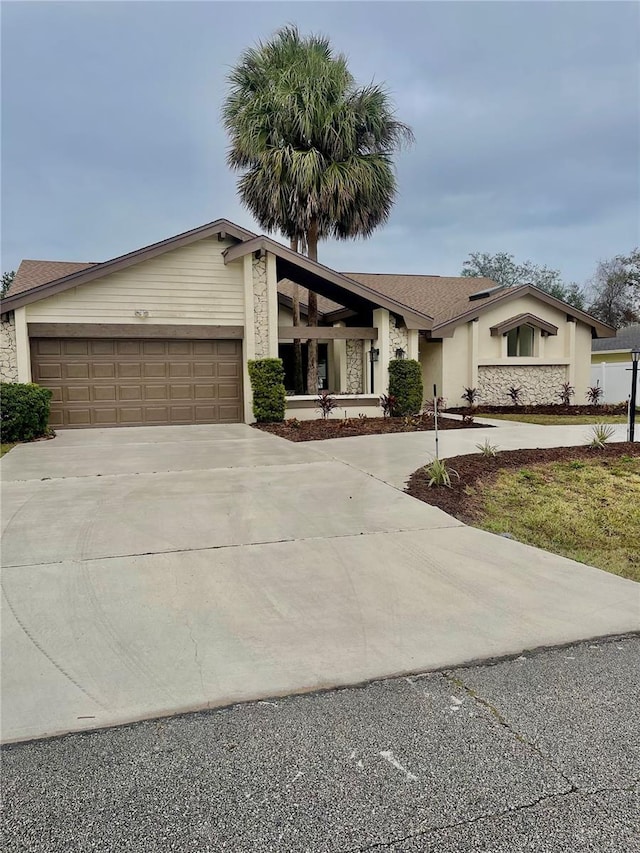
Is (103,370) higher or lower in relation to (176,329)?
lower

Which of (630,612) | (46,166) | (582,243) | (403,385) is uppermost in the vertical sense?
(582,243)

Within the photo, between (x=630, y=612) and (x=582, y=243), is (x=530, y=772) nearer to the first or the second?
(x=630, y=612)

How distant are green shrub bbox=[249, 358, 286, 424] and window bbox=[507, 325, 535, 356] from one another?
411 inches

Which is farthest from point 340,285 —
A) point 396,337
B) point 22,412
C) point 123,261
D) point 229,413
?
point 22,412

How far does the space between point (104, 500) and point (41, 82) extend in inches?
509

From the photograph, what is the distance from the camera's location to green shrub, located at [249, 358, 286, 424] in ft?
48.9

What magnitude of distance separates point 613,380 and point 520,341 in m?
3.65

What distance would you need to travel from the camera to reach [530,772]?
89.4 inches

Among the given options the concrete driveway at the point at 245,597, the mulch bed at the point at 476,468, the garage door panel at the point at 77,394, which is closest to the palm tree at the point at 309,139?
the garage door panel at the point at 77,394

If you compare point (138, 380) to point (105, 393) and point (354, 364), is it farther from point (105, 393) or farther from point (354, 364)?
point (354, 364)

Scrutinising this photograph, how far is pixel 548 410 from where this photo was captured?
18.8 m

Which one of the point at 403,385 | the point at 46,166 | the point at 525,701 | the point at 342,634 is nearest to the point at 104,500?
the point at 342,634

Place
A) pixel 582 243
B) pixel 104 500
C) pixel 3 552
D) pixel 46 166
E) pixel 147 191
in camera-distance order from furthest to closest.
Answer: pixel 582 243 → pixel 147 191 → pixel 46 166 → pixel 104 500 → pixel 3 552

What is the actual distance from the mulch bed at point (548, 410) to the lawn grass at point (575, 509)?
30.7ft
